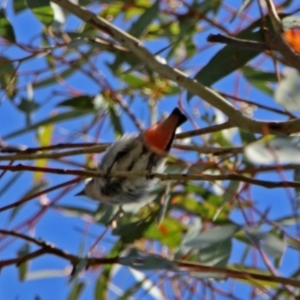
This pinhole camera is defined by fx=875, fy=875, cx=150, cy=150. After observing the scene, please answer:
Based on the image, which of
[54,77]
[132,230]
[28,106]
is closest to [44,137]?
[54,77]

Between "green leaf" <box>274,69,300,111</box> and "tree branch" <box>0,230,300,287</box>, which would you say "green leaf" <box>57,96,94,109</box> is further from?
"green leaf" <box>274,69,300,111</box>

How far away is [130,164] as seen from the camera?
1.59 meters

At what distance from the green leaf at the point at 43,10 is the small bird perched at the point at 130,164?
0.80 feet

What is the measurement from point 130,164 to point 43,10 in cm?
32

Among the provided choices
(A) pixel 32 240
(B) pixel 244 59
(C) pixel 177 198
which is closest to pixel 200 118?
(C) pixel 177 198

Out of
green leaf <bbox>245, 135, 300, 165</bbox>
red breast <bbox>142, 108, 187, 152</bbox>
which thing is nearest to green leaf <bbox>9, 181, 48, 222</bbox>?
red breast <bbox>142, 108, 187, 152</bbox>

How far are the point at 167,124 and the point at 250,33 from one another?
0.22m

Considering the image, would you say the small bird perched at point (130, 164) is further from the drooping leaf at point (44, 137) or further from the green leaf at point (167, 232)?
the drooping leaf at point (44, 137)

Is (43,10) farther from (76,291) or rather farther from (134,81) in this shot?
(76,291)

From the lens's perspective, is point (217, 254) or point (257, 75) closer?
point (217, 254)

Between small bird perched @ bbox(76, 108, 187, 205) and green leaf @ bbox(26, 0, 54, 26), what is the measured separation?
24cm

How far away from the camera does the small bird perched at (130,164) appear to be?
1.53 meters

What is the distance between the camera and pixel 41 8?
1.48 metres

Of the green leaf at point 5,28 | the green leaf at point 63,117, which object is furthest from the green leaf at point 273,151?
the green leaf at point 63,117
